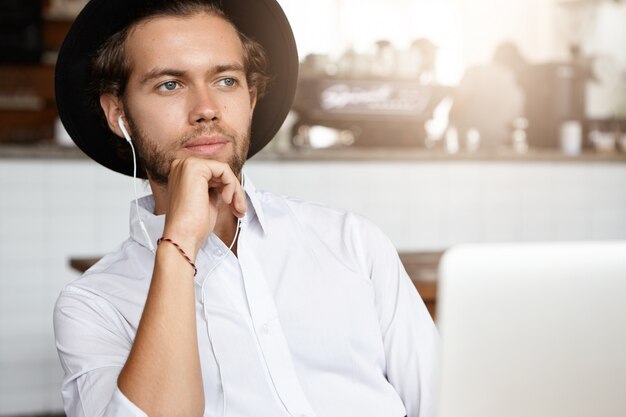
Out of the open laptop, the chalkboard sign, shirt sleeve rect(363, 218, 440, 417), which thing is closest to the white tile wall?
shirt sleeve rect(363, 218, 440, 417)

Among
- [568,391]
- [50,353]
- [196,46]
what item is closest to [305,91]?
[50,353]

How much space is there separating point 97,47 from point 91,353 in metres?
0.60

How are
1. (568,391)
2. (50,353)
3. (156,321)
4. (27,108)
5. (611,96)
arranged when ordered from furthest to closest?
(611,96), (27,108), (50,353), (156,321), (568,391)

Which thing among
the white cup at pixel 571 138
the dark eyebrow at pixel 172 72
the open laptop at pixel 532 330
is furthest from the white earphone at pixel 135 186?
the white cup at pixel 571 138

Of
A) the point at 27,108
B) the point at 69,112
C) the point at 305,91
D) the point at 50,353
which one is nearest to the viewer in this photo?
the point at 69,112

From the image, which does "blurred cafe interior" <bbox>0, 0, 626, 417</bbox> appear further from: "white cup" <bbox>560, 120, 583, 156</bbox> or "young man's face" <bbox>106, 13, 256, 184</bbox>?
"young man's face" <bbox>106, 13, 256, 184</bbox>

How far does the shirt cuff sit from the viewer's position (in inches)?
46.1

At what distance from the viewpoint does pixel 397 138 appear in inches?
188

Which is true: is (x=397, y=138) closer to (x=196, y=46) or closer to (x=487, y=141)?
(x=487, y=141)

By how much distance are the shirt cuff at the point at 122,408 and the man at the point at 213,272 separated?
2 cm

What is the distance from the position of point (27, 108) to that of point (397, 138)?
3.13 m

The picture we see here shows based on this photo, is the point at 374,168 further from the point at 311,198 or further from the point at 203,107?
the point at 203,107

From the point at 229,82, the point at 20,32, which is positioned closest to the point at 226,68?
the point at 229,82

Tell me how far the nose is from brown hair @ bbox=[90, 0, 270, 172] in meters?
0.16
